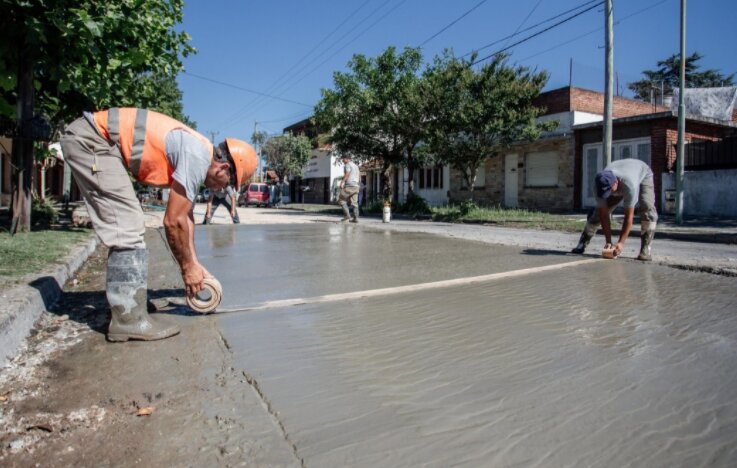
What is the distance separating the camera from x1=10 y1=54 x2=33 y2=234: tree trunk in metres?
7.38

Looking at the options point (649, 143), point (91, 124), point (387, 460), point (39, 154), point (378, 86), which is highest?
point (378, 86)

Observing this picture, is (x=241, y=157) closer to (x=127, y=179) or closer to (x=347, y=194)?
(x=127, y=179)

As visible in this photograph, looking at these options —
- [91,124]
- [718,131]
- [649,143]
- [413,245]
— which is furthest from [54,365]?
[718,131]

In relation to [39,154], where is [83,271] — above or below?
below

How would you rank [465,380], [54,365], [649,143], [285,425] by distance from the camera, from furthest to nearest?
[649,143]
[54,365]
[465,380]
[285,425]

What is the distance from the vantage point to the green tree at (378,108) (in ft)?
69.1

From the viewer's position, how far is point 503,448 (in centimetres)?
177

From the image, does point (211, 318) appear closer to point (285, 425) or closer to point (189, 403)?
point (189, 403)

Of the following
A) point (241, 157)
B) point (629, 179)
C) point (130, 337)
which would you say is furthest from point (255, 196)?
point (130, 337)

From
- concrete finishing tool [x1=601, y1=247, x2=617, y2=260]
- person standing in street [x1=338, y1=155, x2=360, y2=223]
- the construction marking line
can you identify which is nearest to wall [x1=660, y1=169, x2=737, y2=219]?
person standing in street [x1=338, y1=155, x2=360, y2=223]

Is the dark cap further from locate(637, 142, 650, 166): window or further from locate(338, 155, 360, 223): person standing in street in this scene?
locate(637, 142, 650, 166): window

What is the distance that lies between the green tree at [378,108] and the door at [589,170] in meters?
6.47

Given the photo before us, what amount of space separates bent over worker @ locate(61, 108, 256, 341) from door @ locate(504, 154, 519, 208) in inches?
870

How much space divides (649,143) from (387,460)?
19.6 m
